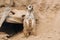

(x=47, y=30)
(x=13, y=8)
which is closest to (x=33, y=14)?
(x=47, y=30)

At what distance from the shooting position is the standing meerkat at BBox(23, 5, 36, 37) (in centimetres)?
676

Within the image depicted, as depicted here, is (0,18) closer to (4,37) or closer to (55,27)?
(4,37)

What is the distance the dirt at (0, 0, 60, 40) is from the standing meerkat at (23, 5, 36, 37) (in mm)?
140

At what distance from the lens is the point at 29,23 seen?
6.82 meters

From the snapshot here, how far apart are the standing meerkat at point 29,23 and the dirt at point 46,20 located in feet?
0.46

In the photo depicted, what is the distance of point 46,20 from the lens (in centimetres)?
712

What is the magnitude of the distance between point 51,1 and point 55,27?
1117mm

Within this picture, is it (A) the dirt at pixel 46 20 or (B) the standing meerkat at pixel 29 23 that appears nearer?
(A) the dirt at pixel 46 20

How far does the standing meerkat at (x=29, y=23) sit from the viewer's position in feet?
22.2

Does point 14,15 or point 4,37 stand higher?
point 14,15

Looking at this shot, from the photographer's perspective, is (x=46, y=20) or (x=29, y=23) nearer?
(x=29, y=23)

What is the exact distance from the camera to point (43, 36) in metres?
6.37

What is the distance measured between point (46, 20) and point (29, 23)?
1.83 feet

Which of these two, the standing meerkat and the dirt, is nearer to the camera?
the dirt
